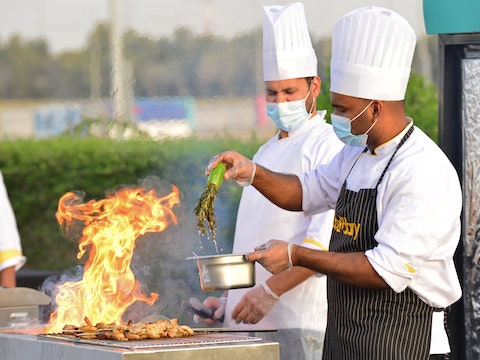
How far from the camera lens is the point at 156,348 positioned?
3.86 m

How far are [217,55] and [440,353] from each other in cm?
703

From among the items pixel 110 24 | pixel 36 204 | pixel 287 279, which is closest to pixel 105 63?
pixel 110 24

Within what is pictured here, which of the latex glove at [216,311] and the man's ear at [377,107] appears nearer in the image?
the man's ear at [377,107]

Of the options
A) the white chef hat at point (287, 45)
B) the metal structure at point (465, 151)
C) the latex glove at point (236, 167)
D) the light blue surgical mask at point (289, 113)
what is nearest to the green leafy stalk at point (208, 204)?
the latex glove at point (236, 167)

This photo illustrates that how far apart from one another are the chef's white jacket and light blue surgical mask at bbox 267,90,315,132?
6.76ft

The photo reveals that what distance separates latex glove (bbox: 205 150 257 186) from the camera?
4.67 meters

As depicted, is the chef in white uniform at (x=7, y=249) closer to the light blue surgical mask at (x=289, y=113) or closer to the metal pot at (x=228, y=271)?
the light blue surgical mask at (x=289, y=113)

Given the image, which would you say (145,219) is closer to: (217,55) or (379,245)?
(379,245)

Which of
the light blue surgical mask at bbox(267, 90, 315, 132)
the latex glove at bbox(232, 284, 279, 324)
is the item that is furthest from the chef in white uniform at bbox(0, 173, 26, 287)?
the light blue surgical mask at bbox(267, 90, 315, 132)

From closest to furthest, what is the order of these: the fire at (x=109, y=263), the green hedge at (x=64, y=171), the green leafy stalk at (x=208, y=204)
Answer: the green leafy stalk at (x=208, y=204), the fire at (x=109, y=263), the green hedge at (x=64, y=171)

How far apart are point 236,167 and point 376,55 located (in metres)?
0.78

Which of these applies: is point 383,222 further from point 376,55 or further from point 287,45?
point 287,45

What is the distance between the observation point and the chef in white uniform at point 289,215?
5199 millimetres

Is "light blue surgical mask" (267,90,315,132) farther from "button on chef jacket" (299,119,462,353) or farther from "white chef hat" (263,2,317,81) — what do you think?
"button on chef jacket" (299,119,462,353)
